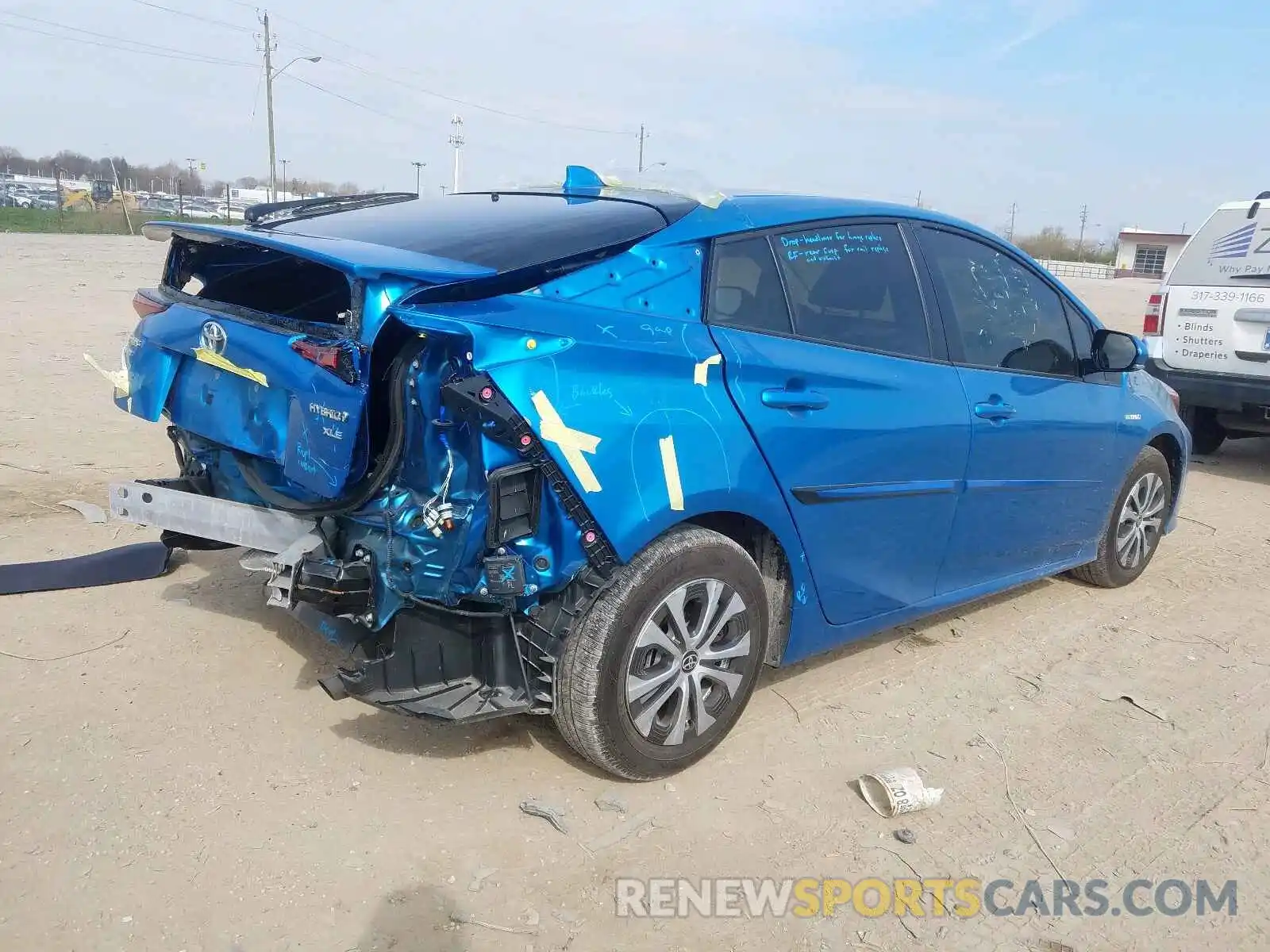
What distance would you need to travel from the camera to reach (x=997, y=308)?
406 centimetres

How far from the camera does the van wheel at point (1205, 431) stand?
8.55 meters

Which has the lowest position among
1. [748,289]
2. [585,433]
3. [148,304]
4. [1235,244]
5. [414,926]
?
[414,926]

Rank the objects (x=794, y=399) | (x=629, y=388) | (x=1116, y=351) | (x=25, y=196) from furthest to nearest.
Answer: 1. (x=25, y=196)
2. (x=1116, y=351)
3. (x=794, y=399)
4. (x=629, y=388)

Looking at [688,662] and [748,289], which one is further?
[748,289]

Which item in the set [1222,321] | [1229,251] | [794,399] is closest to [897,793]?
[794,399]

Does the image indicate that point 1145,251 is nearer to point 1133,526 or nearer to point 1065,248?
point 1065,248

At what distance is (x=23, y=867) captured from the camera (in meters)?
2.53

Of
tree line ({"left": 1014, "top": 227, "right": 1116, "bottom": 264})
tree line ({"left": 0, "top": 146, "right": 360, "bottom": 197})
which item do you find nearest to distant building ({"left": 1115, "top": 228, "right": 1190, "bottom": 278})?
tree line ({"left": 1014, "top": 227, "right": 1116, "bottom": 264})

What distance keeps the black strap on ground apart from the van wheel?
812cm

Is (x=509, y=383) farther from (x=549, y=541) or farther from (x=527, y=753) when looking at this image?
(x=527, y=753)

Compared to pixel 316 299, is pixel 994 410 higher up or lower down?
lower down

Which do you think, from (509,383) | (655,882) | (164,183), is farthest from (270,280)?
(164,183)

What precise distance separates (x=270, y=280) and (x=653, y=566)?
5.59 feet

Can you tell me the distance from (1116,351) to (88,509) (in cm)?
517
